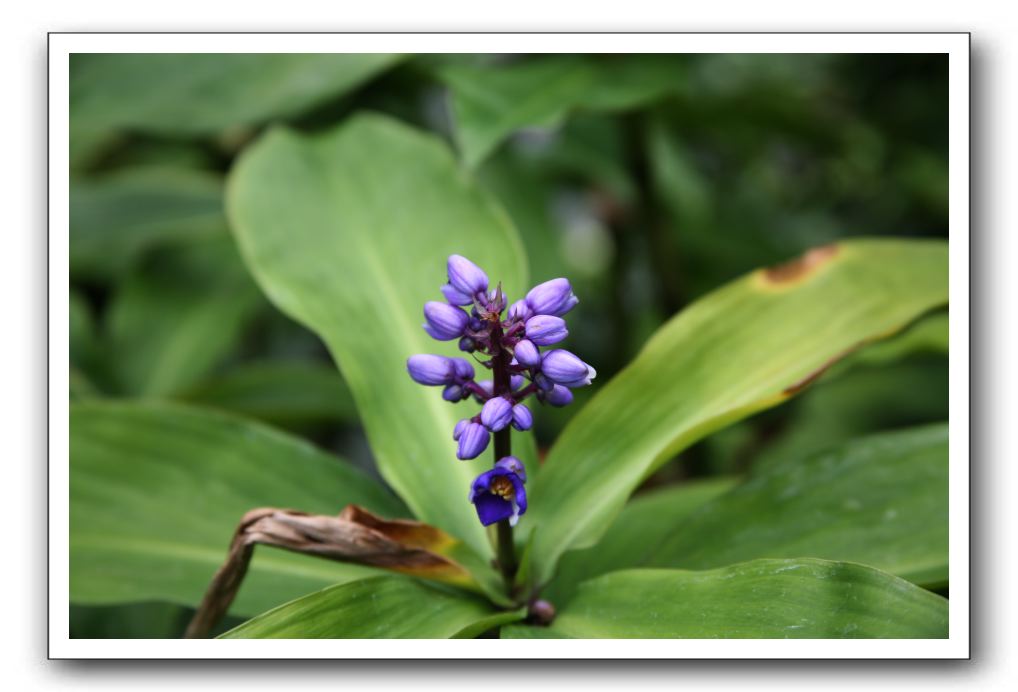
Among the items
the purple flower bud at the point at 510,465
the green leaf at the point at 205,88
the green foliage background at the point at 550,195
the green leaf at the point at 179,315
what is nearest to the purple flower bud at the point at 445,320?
the purple flower bud at the point at 510,465

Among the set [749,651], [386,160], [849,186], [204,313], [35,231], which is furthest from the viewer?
[849,186]

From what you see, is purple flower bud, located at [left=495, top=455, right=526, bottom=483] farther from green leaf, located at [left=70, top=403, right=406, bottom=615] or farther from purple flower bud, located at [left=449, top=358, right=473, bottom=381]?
green leaf, located at [left=70, top=403, right=406, bottom=615]

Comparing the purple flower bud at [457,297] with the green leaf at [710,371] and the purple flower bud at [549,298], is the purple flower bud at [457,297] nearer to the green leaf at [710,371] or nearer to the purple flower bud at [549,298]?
the purple flower bud at [549,298]
